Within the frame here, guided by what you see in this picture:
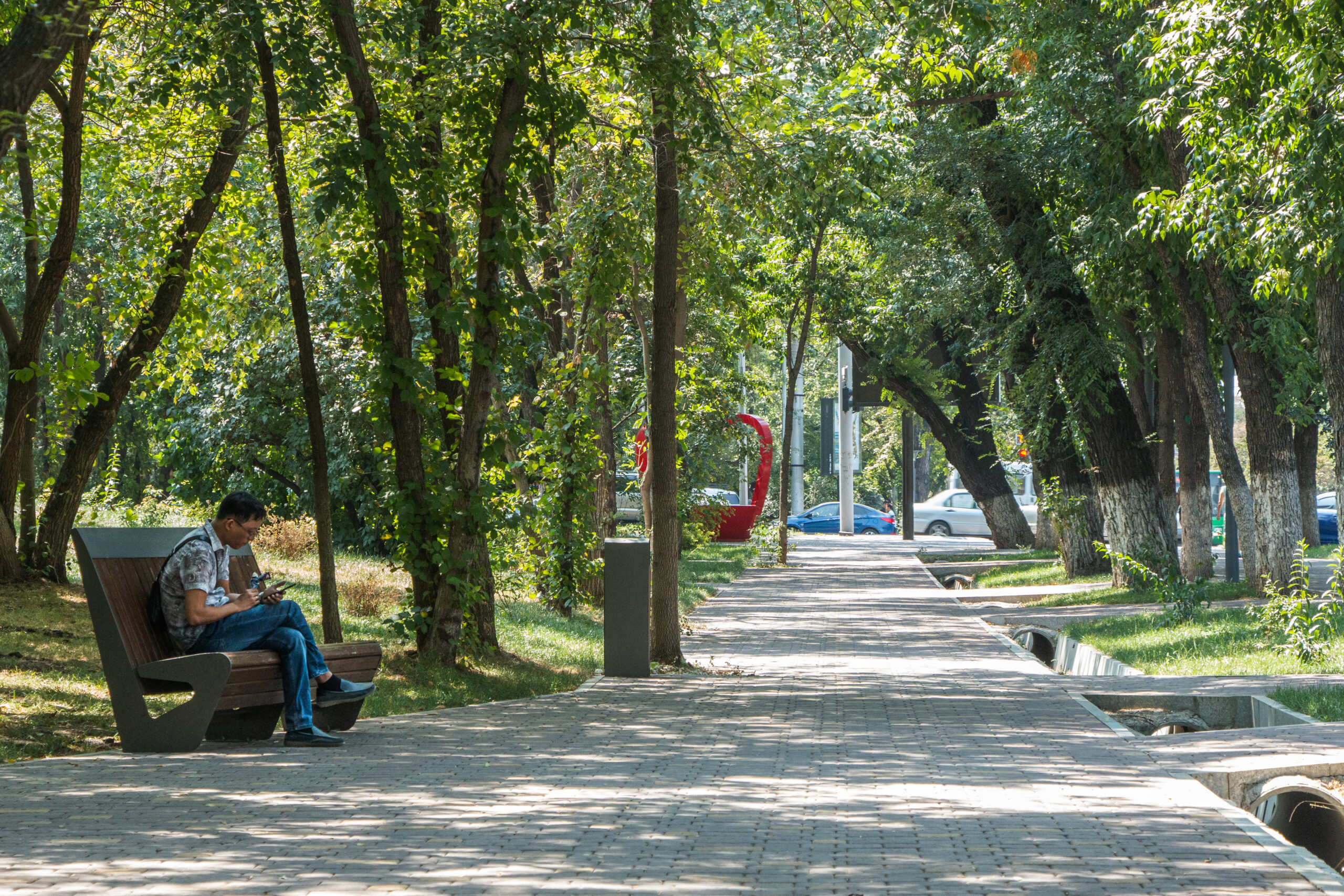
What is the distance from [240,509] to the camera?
745 centimetres

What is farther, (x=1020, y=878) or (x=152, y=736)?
(x=152, y=736)

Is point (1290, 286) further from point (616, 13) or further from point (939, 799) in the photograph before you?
point (939, 799)

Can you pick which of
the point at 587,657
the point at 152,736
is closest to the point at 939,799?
the point at 152,736

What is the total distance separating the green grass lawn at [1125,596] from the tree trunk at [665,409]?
25.1 feet

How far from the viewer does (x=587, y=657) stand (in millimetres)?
12680

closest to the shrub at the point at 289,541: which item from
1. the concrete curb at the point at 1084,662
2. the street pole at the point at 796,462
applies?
the concrete curb at the point at 1084,662

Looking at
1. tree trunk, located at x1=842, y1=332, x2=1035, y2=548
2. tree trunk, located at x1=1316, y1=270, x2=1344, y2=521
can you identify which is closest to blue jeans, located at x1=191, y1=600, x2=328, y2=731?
tree trunk, located at x1=1316, y1=270, x2=1344, y2=521

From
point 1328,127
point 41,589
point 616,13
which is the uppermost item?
point 616,13

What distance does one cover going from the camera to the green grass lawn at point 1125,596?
1703cm

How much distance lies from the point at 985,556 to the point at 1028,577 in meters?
8.91

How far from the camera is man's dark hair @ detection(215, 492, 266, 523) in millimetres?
7434

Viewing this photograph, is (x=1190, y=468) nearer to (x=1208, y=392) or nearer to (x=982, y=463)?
(x=1208, y=392)

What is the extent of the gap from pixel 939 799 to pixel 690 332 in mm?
15149

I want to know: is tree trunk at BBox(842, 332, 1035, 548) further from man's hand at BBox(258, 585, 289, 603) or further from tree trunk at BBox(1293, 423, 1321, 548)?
man's hand at BBox(258, 585, 289, 603)
